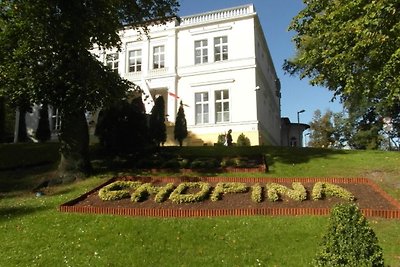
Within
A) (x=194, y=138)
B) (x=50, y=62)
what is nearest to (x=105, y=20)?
(x=50, y=62)

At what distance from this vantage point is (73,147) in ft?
63.7

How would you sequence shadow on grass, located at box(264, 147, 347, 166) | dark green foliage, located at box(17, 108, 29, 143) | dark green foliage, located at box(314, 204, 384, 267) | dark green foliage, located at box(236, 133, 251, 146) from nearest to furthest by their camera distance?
1. dark green foliage, located at box(314, 204, 384, 267)
2. shadow on grass, located at box(264, 147, 347, 166)
3. dark green foliage, located at box(236, 133, 251, 146)
4. dark green foliage, located at box(17, 108, 29, 143)

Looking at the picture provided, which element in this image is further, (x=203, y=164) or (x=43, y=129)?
(x=43, y=129)

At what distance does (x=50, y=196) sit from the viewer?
55.3 ft

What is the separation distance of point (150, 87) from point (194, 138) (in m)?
6.29

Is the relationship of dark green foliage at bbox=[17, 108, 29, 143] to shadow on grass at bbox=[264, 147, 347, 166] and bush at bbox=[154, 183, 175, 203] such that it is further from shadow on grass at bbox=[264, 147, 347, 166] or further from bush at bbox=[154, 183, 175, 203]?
bush at bbox=[154, 183, 175, 203]

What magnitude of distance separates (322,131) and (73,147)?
33.2m

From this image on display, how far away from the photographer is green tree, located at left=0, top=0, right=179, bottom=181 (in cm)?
1744

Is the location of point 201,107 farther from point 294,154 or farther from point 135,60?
point 294,154

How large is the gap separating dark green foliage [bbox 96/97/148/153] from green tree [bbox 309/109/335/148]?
28.7 meters

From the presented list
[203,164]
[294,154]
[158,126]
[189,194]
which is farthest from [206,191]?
[158,126]

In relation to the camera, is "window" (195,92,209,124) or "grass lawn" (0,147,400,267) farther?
"window" (195,92,209,124)

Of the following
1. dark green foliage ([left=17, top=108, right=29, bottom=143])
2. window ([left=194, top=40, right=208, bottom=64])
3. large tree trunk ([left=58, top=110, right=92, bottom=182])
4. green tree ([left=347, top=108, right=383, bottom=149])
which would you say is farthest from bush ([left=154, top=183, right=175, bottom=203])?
green tree ([left=347, top=108, right=383, bottom=149])

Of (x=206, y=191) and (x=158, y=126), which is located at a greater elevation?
(x=158, y=126)
